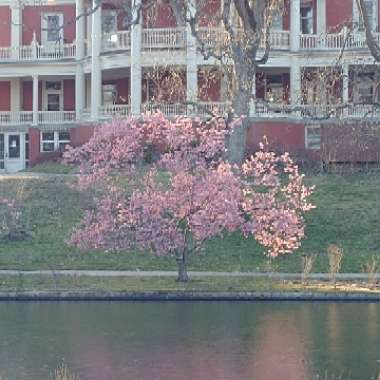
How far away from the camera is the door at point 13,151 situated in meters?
54.8

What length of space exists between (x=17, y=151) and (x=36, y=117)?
6.79ft

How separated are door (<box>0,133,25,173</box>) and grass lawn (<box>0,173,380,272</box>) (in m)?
17.2

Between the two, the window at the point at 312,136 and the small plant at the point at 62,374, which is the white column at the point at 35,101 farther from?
the small plant at the point at 62,374

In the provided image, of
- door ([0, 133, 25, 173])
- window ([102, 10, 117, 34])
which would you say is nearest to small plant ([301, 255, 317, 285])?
window ([102, 10, 117, 34])

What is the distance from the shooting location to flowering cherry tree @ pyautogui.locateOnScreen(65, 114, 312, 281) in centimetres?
2584

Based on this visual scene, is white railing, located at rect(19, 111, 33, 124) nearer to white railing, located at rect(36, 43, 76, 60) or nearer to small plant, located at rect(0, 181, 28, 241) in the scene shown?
white railing, located at rect(36, 43, 76, 60)

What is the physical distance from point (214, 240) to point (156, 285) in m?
5.89

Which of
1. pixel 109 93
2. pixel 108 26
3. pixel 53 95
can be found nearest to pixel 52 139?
pixel 109 93

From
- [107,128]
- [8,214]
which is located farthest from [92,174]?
[8,214]

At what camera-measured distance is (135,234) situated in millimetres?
26047

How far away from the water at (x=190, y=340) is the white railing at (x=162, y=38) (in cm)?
2707

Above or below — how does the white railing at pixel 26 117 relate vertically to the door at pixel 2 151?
above

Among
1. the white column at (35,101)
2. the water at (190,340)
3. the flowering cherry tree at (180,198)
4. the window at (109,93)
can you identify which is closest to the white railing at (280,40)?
the window at (109,93)

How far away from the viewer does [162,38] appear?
163 ft
